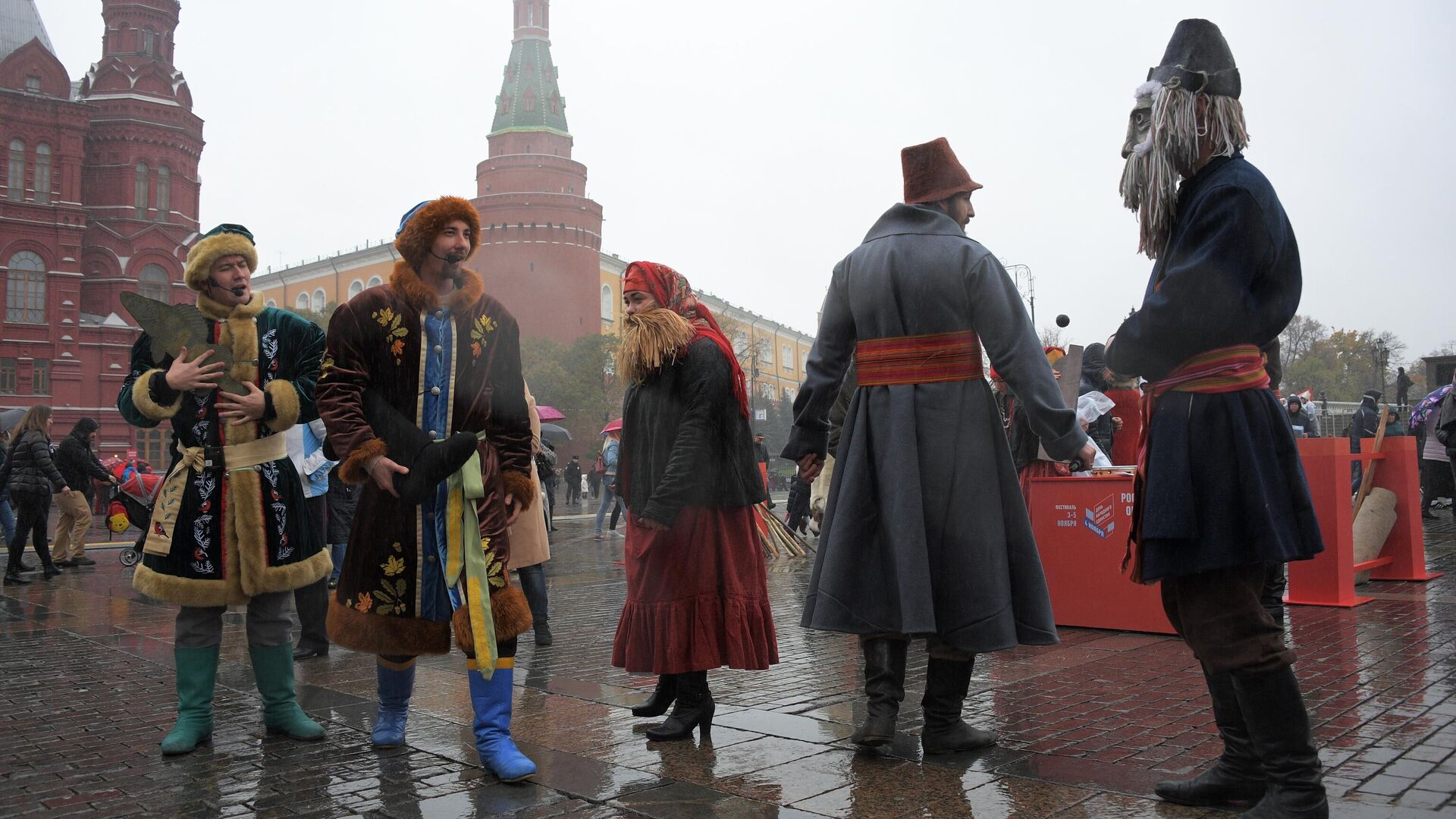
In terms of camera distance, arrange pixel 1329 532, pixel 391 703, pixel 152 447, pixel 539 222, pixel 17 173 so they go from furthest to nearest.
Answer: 1. pixel 539 222
2. pixel 152 447
3. pixel 17 173
4. pixel 1329 532
5. pixel 391 703

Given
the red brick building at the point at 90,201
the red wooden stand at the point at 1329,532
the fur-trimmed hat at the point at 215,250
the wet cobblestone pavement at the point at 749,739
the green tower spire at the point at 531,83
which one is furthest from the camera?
the green tower spire at the point at 531,83

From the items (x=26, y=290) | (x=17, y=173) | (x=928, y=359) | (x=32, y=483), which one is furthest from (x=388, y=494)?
(x=17, y=173)

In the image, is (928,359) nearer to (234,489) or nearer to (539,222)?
(234,489)

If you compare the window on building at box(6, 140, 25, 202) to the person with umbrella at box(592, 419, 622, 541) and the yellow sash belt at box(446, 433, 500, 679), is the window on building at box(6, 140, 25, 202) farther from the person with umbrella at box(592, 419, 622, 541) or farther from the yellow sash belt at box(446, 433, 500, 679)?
the yellow sash belt at box(446, 433, 500, 679)

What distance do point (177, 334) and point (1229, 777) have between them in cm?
406

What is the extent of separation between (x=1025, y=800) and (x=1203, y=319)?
4.82 ft

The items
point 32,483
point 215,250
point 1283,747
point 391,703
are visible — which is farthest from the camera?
point 32,483

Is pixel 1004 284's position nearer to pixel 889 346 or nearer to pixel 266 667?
pixel 889 346

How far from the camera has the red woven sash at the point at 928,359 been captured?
398cm

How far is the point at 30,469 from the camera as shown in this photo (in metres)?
12.1

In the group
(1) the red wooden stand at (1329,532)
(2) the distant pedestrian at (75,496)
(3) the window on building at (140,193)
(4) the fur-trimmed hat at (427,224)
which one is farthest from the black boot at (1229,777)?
(3) the window on building at (140,193)

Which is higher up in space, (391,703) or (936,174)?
(936,174)

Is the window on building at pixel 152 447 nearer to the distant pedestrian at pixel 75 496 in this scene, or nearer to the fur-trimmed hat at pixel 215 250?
the distant pedestrian at pixel 75 496

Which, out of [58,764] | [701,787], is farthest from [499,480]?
[58,764]
